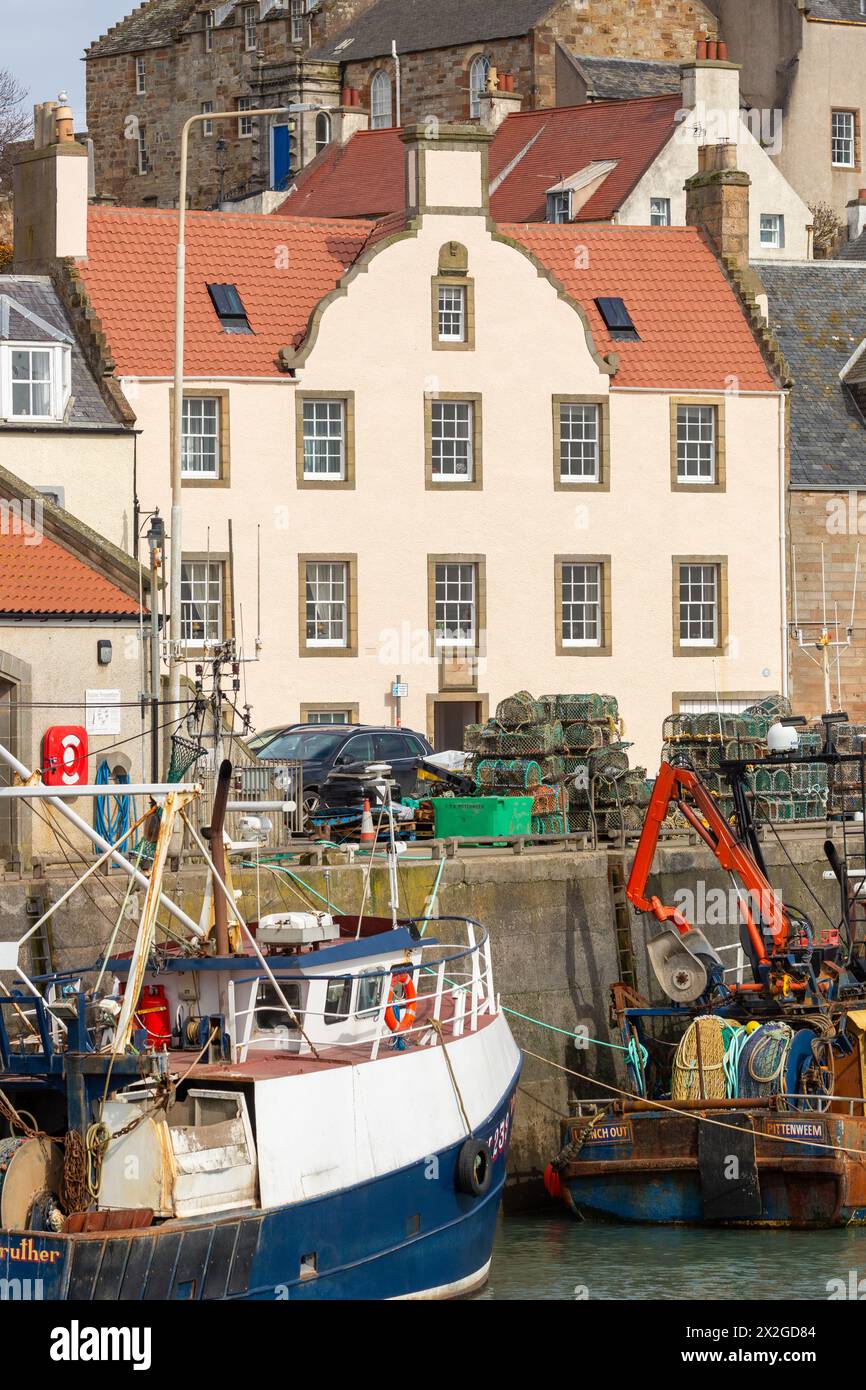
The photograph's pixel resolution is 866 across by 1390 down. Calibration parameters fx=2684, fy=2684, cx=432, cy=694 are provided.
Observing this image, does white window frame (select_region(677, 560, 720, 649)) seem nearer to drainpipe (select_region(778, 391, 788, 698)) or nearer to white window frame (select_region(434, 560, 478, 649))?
drainpipe (select_region(778, 391, 788, 698))

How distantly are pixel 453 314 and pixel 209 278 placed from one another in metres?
4.39

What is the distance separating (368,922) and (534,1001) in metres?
4.34

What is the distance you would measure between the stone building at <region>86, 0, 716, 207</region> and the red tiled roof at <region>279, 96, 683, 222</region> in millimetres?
2357

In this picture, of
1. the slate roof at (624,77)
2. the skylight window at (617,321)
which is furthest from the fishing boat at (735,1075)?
the slate roof at (624,77)

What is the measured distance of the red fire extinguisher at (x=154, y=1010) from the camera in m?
24.5

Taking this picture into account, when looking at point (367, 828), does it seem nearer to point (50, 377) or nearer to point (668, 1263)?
point (668, 1263)

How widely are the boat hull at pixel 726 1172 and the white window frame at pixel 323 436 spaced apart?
20284 millimetres

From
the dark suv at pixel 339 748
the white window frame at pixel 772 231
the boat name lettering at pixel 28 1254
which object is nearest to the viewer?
the boat name lettering at pixel 28 1254

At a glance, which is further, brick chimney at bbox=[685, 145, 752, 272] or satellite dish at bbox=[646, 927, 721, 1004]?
brick chimney at bbox=[685, 145, 752, 272]

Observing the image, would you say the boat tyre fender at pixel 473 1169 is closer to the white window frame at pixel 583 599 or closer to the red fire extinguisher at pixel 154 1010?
the red fire extinguisher at pixel 154 1010

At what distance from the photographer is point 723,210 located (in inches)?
2023

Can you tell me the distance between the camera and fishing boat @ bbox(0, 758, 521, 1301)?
2153cm

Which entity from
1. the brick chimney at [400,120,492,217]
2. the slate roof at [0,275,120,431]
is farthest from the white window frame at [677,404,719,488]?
the slate roof at [0,275,120,431]
